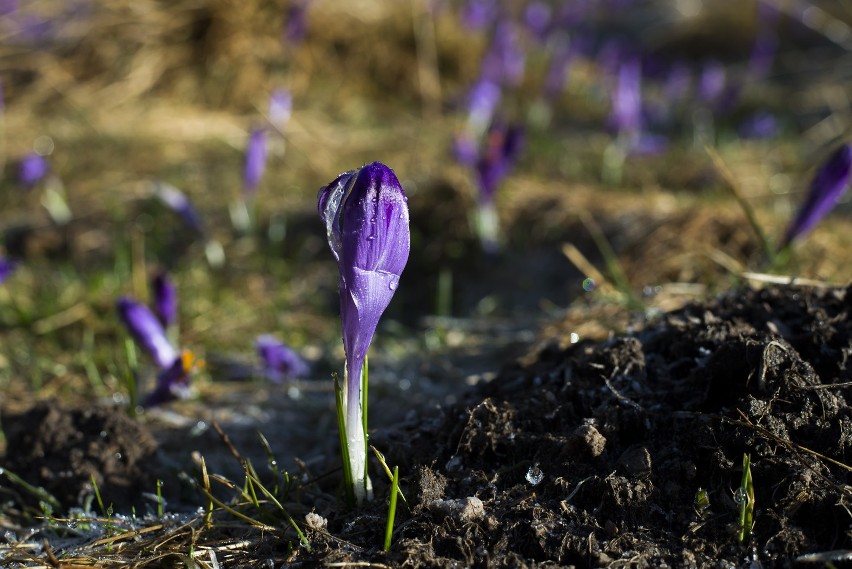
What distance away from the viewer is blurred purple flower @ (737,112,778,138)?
5348 mm

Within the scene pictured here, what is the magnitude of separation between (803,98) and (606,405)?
17.3 feet

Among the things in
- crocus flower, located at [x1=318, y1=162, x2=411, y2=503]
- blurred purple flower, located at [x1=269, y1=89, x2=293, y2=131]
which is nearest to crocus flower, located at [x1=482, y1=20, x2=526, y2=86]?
blurred purple flower, located at [x1=269, y1=89, x2=293, y2=131]

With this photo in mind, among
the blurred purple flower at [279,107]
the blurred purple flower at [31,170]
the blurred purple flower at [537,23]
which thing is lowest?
the blurred purple flower at [31,170]

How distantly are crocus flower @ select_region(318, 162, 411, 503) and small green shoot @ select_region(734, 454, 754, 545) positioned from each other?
25.1 inches

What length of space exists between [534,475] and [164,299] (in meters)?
1.49

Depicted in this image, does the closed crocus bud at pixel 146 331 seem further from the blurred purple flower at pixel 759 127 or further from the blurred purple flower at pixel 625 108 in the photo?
the blurred purple flower at pixel 759 127

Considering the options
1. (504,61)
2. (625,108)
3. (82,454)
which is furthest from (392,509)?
(504,61)

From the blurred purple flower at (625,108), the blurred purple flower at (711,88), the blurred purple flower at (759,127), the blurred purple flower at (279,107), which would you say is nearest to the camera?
the blurred purple flower at (625,108)

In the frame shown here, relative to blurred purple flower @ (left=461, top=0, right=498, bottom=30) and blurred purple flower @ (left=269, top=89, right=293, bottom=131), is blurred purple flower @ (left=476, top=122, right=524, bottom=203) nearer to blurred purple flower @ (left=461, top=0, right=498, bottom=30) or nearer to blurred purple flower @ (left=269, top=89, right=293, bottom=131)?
blurred purple flower @ (left=269, top=89, right=293, bottom=131)

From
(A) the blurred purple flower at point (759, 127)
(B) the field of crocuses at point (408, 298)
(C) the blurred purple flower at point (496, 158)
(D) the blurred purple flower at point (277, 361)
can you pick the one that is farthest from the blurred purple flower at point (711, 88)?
(D) the blurred purple flower at point (277, 361)

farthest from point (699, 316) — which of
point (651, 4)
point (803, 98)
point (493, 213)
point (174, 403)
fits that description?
point (651, 4)

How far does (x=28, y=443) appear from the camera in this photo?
195cm

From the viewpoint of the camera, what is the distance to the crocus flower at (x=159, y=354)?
89.6 inches

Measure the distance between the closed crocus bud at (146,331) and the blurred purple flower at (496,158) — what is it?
4.51ft
